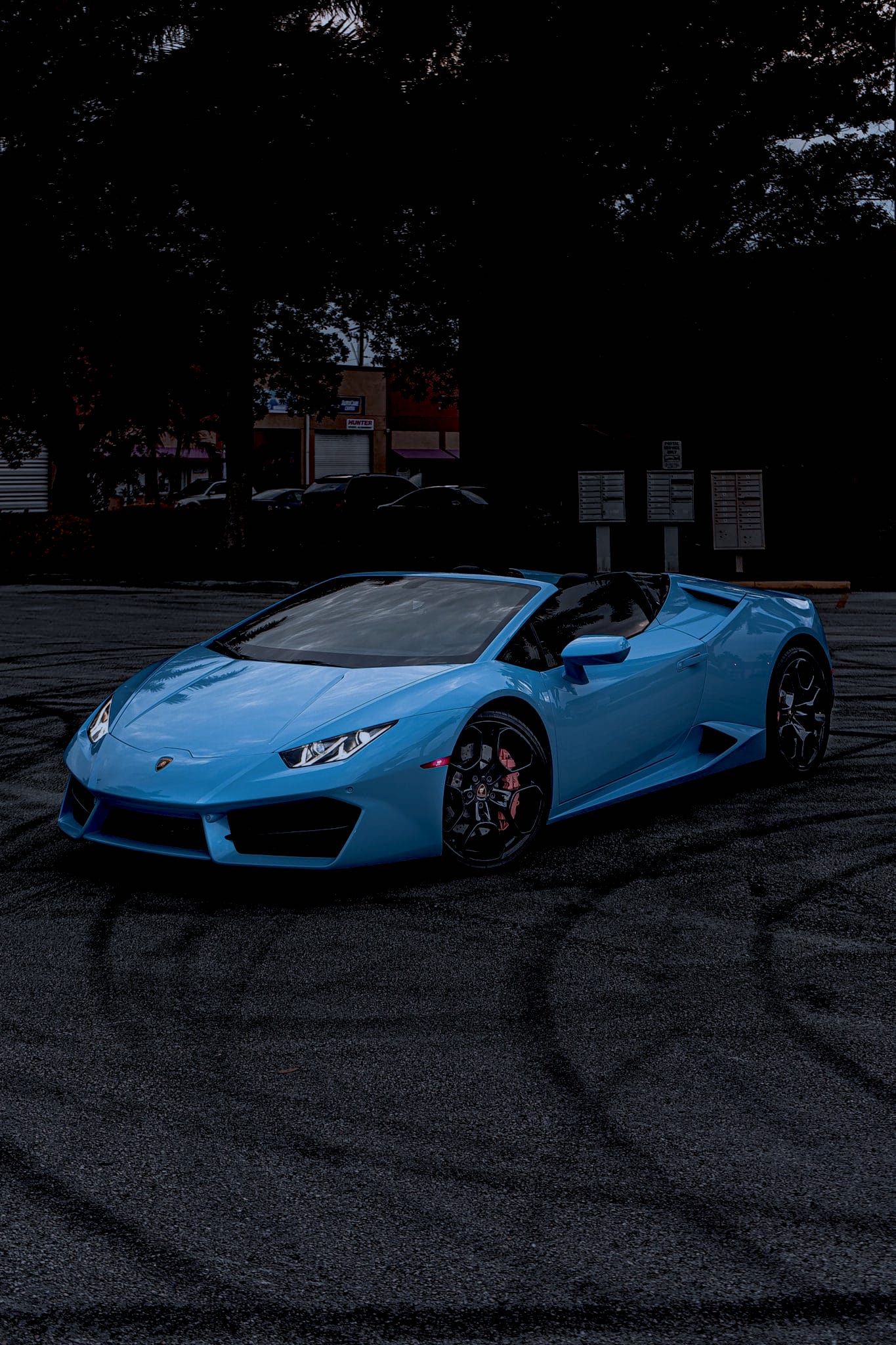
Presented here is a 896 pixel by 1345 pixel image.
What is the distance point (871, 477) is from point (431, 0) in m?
10.4

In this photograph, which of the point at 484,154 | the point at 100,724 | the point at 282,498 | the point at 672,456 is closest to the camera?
the point at 100,724

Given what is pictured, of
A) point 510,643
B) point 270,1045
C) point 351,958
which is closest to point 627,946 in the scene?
point 351,958

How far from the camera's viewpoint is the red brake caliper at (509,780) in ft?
19.8

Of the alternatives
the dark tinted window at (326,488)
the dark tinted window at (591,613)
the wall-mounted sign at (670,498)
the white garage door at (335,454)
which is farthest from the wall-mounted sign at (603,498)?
the white garage door at (335,454)

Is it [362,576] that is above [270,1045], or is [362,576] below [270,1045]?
above

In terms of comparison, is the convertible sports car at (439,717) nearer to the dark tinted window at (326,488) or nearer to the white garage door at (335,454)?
the dark tinted window at (326,488)

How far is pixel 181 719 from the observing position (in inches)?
236

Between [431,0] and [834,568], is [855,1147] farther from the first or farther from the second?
[431,0]

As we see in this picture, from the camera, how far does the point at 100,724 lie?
248 inches

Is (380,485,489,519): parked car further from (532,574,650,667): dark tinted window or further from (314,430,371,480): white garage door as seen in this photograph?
(314,430,371,480): white garage door

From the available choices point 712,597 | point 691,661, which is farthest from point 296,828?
point 712,597

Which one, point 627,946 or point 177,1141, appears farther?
point 627,946

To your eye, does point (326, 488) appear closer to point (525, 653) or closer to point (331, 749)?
point (525, 653)

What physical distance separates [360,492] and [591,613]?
112 ft
